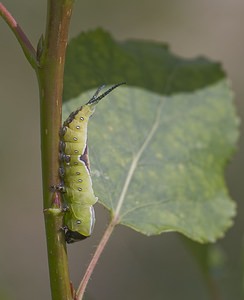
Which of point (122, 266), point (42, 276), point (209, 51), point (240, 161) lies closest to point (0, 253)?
point (42, 276)

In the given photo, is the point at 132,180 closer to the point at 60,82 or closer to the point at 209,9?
the point at 60,82

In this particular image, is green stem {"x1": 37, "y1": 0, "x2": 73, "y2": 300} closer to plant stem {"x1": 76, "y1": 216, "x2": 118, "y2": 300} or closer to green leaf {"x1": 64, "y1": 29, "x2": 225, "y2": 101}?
plant stem {"x1": 76, "y1": 216, "x2": 118, "y2": 300}

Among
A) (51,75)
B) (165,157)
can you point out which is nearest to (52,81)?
(51,75)

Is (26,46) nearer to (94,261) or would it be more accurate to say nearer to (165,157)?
(94,261)

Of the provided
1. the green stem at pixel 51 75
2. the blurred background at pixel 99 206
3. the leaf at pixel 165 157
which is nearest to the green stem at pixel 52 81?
the green stem at pixel 51 75

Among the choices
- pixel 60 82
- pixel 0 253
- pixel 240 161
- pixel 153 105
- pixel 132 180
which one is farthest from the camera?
pixel 240 161
